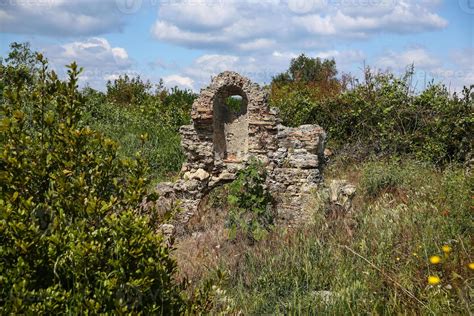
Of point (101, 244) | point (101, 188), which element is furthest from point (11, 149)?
point (101, 244)

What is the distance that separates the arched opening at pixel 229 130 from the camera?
30.1ft

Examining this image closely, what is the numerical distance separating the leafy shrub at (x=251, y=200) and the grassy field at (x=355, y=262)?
363mm

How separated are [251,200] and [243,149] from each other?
4.18ft

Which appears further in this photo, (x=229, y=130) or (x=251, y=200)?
(x=229, y=130)

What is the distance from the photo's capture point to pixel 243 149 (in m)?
9.22

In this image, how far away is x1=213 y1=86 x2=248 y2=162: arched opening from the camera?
9.16 m

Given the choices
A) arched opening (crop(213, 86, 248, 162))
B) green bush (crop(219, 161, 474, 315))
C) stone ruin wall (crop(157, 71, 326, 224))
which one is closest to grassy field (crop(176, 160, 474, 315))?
green bush (crop(219, 161, 474, 315))

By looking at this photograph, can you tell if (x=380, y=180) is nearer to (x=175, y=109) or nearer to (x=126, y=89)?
(x=175, y=109)

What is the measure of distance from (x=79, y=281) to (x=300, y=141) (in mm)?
6026

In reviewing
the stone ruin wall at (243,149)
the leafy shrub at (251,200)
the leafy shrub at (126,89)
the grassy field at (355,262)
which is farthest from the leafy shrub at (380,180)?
the leafy shrub at (126,89)

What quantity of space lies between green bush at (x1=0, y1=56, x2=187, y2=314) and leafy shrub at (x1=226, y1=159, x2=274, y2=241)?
3.92 meters

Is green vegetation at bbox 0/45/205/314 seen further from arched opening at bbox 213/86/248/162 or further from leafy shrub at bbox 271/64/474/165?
leafy shrub at bbox 271/64/474/165

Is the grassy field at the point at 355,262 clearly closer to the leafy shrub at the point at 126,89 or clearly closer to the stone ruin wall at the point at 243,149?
the stone ruin wall at the point at 243,149

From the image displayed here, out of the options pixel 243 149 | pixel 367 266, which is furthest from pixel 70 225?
pixel 243 149
